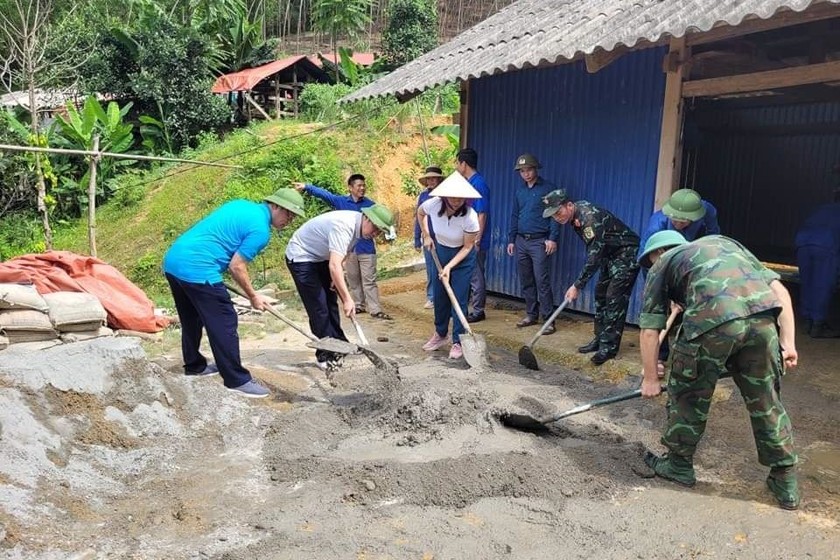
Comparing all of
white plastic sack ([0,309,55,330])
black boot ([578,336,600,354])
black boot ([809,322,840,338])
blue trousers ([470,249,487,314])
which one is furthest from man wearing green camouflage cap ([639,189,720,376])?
white plastic sack ([0,309,55,330])

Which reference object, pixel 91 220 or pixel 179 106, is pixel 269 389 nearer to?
pixel 91 220

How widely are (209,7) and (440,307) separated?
18.5 meters

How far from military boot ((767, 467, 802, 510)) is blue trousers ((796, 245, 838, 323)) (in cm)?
321

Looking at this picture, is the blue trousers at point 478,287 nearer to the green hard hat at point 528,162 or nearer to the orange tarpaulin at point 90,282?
the green hard hat at point 528,162

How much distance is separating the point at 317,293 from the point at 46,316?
2.81 m

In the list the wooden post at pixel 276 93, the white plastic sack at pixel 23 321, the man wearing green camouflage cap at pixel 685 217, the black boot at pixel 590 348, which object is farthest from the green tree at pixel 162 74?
the man wearing green camouflage cap at pixel 685 217

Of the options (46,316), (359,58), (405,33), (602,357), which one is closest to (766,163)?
(602,357)

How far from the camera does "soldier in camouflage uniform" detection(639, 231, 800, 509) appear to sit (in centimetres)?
315

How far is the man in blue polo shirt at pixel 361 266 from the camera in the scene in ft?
24.4

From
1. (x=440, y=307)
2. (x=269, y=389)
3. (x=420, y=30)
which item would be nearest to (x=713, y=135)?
(x=440, y=307)

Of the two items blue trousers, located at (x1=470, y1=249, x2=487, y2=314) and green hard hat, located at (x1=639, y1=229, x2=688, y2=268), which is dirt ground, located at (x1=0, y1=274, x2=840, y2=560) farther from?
blue trousers, located at (x1=470, y1=249, x2=487, y2=314)

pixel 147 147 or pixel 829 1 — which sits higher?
pixel 829 1

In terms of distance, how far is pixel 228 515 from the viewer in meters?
3.26

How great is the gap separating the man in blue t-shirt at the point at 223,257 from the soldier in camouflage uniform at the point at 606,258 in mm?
2232
